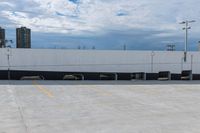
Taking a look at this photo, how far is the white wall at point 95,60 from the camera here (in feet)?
76.9

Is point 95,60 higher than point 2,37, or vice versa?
point 2,37

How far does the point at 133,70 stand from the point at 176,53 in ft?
14.4

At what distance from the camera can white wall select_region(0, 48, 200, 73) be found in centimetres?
2342

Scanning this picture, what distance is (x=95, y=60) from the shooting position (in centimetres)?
2491

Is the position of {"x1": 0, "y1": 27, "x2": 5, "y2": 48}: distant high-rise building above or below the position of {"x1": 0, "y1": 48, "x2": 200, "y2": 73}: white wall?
above
